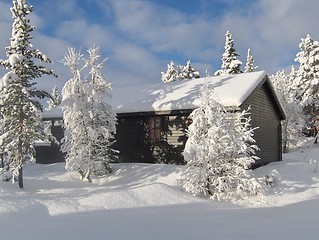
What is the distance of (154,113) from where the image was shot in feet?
63.2

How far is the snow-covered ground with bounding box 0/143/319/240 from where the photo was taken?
759 cm

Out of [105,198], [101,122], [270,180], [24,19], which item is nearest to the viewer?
[105,198]

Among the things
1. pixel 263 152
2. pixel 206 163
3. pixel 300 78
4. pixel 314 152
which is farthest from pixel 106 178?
pixel 300 78

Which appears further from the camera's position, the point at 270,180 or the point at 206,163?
the point at 270,180

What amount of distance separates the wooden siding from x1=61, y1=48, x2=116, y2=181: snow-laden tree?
755 cm

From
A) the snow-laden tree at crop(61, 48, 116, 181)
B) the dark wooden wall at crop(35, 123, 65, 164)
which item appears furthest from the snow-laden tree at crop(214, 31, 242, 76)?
the snow-laden tree at crop(61, 48, 116, 181)

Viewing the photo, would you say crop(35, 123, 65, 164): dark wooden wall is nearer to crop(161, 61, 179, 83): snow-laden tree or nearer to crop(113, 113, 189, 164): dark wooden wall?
crop(113, 113, 189, 164): dark wooden wall

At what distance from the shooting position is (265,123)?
70.7 feet

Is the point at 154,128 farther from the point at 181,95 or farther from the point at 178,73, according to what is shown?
the point at 178,73

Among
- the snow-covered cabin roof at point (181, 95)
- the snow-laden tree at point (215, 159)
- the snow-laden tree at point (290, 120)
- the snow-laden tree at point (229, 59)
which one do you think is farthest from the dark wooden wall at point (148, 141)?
the snow-laden tree at point (229, 59)

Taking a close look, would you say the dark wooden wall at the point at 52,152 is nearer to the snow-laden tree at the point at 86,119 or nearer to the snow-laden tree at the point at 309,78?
the snow-laden tree at the point at 86,119

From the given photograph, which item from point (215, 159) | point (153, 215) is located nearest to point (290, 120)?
point (215, 159)

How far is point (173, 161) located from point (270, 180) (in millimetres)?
5464

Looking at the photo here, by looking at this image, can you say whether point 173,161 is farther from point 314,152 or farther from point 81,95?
point 314,152
